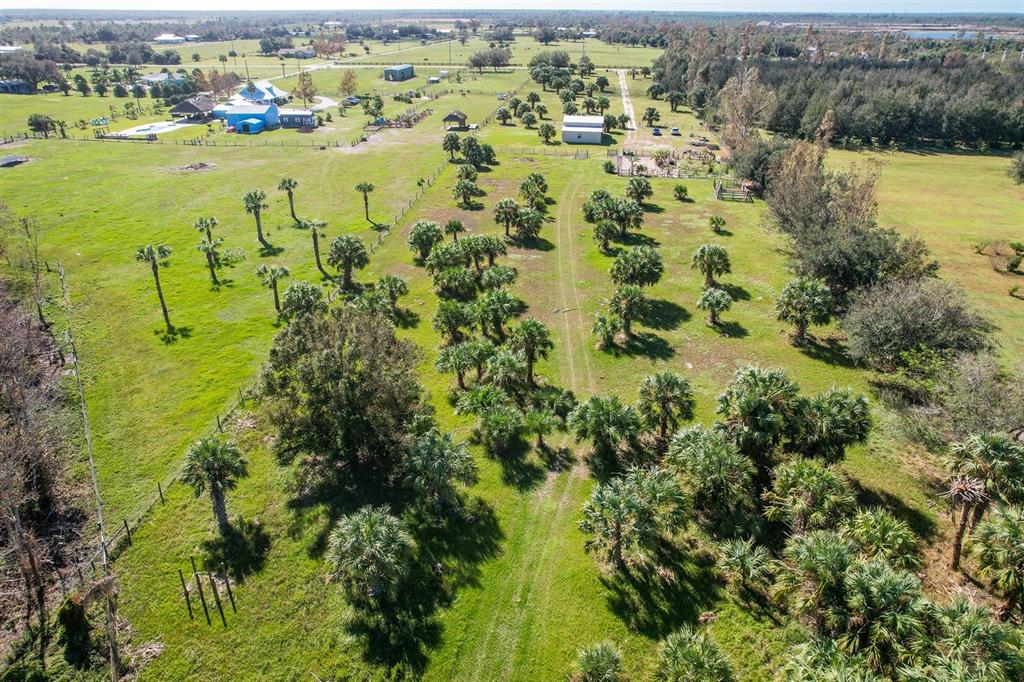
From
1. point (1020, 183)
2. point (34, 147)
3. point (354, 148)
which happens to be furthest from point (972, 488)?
point (34, 147)

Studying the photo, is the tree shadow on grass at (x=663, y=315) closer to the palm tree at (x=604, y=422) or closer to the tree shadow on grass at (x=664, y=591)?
the palm tree at (x=604, y=422)

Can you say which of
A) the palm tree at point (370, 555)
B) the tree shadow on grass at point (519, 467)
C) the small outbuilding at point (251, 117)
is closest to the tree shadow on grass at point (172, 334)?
the palm tree at point (370, 555)

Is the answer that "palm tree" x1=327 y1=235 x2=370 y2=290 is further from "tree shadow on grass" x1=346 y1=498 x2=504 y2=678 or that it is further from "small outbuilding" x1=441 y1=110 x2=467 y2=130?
"small outbuilding" x1=441 y1=110 x2=467 y2=130

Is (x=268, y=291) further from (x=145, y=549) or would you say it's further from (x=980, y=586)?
(x=980, y=586)

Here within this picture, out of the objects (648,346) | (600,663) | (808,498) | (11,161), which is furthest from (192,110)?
(808,498)

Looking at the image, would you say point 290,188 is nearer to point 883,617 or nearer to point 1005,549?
point 883,617

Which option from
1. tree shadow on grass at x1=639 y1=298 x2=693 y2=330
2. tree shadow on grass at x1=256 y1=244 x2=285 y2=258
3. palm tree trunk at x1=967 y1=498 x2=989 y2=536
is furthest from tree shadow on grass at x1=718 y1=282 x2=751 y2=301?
tree shadow on grass at x1=256 y1=244 x2=285 y2=258
